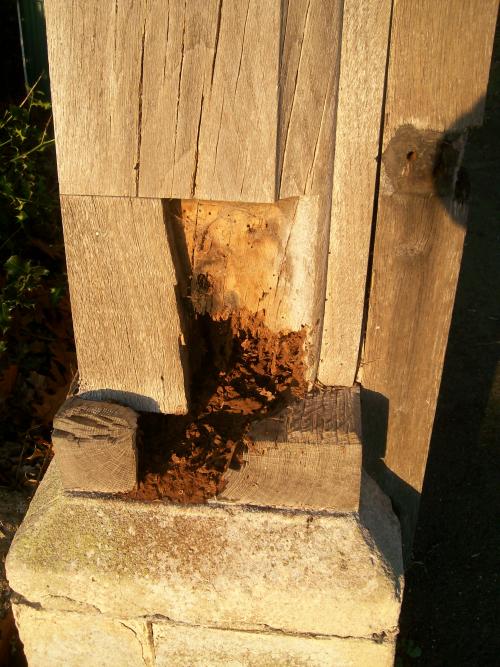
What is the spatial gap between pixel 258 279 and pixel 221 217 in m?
0.18

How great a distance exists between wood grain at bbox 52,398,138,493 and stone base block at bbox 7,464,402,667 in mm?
69

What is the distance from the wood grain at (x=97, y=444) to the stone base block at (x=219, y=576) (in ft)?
0.23

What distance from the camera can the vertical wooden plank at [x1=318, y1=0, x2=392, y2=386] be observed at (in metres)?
1.25

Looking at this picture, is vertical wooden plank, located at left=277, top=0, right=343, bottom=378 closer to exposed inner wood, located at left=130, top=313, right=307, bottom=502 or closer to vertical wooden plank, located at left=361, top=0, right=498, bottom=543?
vertical wooden plank, located at left=361, top=0, right=498, bottom=543

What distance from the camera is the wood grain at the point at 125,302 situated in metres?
1.33

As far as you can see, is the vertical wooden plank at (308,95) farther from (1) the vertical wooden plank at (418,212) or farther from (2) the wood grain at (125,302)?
(2) the wood grain at (125,302)

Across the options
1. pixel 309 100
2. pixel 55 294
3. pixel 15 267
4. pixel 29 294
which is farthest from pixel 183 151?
pixel 29 294

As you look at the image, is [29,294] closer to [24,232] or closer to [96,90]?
[24,232]

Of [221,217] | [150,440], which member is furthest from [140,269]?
[150,440]

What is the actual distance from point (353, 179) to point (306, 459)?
0.65 metres

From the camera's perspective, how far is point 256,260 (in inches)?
57.6

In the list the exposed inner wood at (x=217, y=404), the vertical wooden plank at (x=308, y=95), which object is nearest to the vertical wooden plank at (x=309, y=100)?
the vertical wooden plank at (x=308, y=95)

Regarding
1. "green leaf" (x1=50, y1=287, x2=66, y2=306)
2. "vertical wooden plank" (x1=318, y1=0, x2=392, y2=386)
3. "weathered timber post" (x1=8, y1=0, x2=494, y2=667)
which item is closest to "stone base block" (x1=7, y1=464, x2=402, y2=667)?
"weathered timber post" (x1=8, y1=0, x2=494, y2=667)

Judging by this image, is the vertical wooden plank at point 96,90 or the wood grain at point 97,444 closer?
the vertical wooden plank at point 96,90
